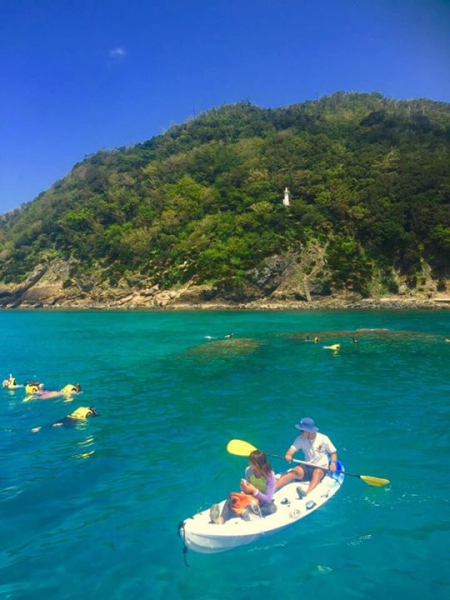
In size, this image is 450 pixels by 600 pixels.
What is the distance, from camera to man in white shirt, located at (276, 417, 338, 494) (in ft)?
29.6

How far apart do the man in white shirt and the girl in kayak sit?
1.03 m

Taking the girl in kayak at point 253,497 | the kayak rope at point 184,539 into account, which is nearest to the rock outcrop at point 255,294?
the girl in kayak at point 253,497

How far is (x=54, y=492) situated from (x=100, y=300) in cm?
7064

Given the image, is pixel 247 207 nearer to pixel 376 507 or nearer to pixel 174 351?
pixel 174 351

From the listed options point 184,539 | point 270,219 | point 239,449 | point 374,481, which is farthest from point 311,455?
point 270,219

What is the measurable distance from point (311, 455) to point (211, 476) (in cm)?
244

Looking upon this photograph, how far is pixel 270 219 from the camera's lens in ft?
234

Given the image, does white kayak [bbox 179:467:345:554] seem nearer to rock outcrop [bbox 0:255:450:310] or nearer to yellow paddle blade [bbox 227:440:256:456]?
yellow paddle blade [bbox 227:440:256:456]

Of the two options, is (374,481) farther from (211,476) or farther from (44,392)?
(44,392)

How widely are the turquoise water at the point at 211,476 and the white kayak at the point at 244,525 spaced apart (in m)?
0.21

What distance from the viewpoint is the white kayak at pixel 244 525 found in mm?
7020

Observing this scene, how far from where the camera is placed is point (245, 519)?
294 inches

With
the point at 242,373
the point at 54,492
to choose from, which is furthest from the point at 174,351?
the point at 54,492

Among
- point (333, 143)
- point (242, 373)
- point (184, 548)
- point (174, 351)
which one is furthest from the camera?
point (333, 143)
